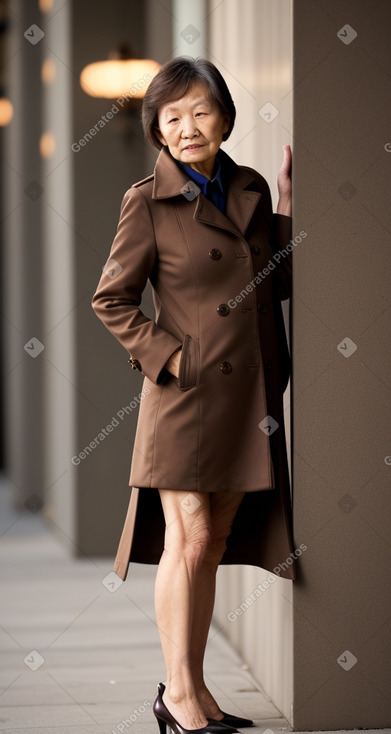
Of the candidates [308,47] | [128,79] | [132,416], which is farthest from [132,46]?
[308,47]

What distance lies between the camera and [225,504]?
9.45 ft

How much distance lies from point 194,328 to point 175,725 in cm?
97

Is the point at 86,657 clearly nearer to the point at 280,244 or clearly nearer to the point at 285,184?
the point at 280,244

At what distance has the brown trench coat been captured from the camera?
2.71 metres

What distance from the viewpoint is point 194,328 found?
2.73 metres

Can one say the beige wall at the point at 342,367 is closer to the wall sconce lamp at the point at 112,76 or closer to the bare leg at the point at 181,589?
the bare leg at the point at 181,589

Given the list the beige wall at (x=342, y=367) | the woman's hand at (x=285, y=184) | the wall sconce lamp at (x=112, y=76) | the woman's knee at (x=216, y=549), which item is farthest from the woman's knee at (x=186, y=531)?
the wall sconce lamp at (x=112, y=76)

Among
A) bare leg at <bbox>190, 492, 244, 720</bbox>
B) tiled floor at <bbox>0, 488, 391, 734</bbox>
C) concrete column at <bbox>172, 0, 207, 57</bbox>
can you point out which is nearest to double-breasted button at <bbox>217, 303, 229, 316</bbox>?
bare leg at <bbox>190, 492, 244, 720</bbox>

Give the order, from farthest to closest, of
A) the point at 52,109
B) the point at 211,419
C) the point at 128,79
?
the point at 52,109
the point at 128,79
the point at 211,419

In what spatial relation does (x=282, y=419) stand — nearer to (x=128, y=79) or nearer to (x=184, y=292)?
(x=184, y=292)

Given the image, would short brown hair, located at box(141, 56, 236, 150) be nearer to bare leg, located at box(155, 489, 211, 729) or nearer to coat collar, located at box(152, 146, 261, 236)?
coat collar, located at box(152, 146, 261, 236)

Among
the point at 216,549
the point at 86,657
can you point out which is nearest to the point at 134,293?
the point at 216,549

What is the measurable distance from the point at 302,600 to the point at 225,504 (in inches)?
12.6

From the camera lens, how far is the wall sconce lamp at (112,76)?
18.2 feet
